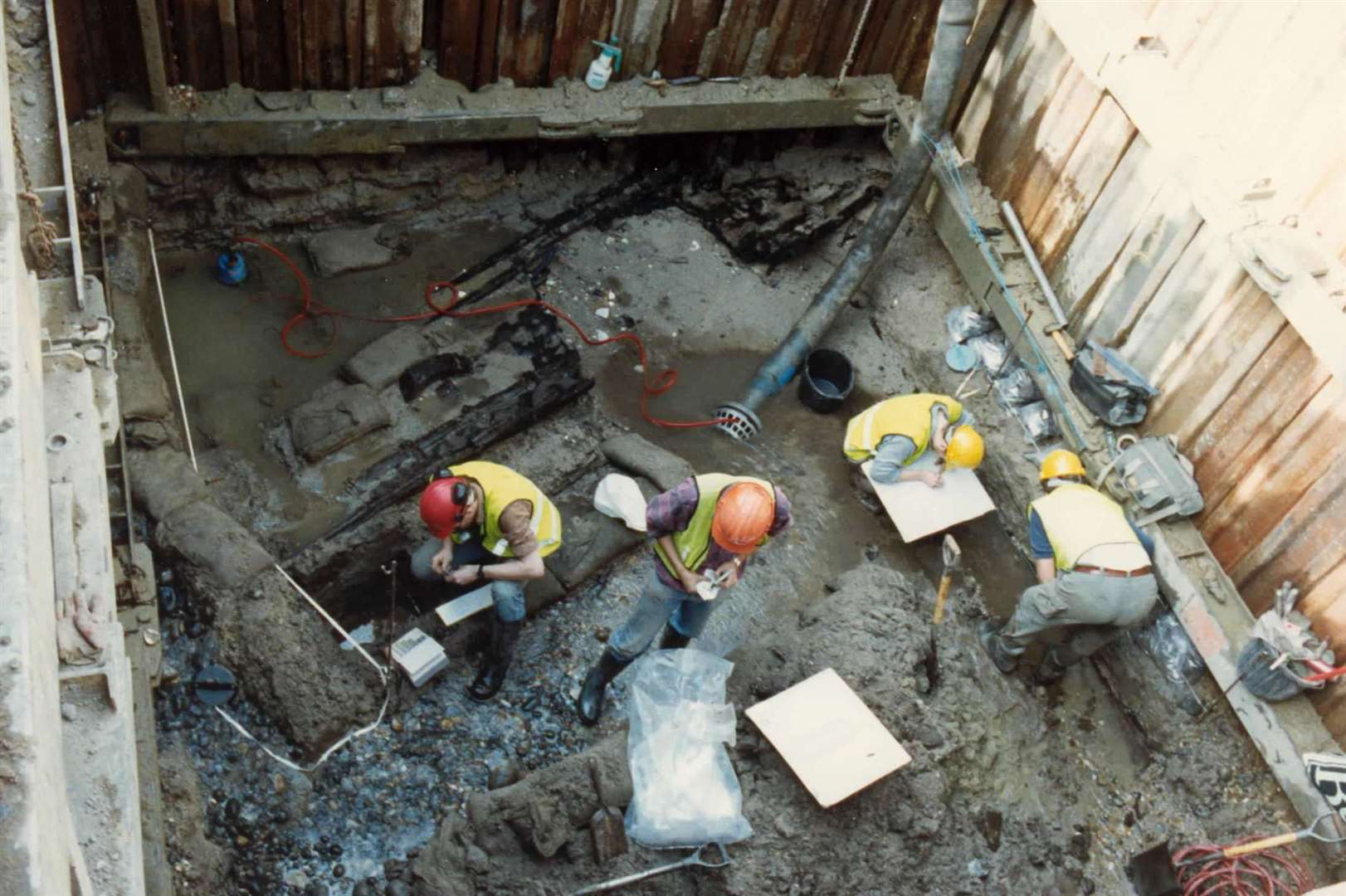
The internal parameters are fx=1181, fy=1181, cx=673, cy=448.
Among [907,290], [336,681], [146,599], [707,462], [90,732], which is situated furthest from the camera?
[907,290]

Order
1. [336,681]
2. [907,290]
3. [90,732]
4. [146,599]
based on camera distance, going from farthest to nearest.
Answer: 1. [907,290]
2. [336,681]
3. [146,599]
4. [90,732]

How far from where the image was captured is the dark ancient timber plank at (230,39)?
25.8 ft

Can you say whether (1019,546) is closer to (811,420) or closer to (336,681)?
(811,420)

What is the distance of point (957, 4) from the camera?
824 centimetres

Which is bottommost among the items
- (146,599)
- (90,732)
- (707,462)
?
(707,462)

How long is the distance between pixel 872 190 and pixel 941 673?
463 centimetres

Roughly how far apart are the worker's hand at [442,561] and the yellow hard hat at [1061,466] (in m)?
3.86

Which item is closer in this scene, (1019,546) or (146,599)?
(146,599)

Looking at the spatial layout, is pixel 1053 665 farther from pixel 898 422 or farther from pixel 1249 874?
pixel 898 422

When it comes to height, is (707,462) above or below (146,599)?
below

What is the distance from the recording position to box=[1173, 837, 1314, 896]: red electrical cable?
6.54 m

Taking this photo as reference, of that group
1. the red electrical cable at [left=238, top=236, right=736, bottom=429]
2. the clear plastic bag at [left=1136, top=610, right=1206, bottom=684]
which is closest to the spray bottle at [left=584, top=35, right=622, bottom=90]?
the red electrical cable at [left=238, top=236, right=736, bottom=429]

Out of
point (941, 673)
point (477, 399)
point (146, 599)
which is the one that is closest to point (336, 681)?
point (146, 599)

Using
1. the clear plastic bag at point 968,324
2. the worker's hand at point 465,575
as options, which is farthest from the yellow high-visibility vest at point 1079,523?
the worker's hand at point 465,575
